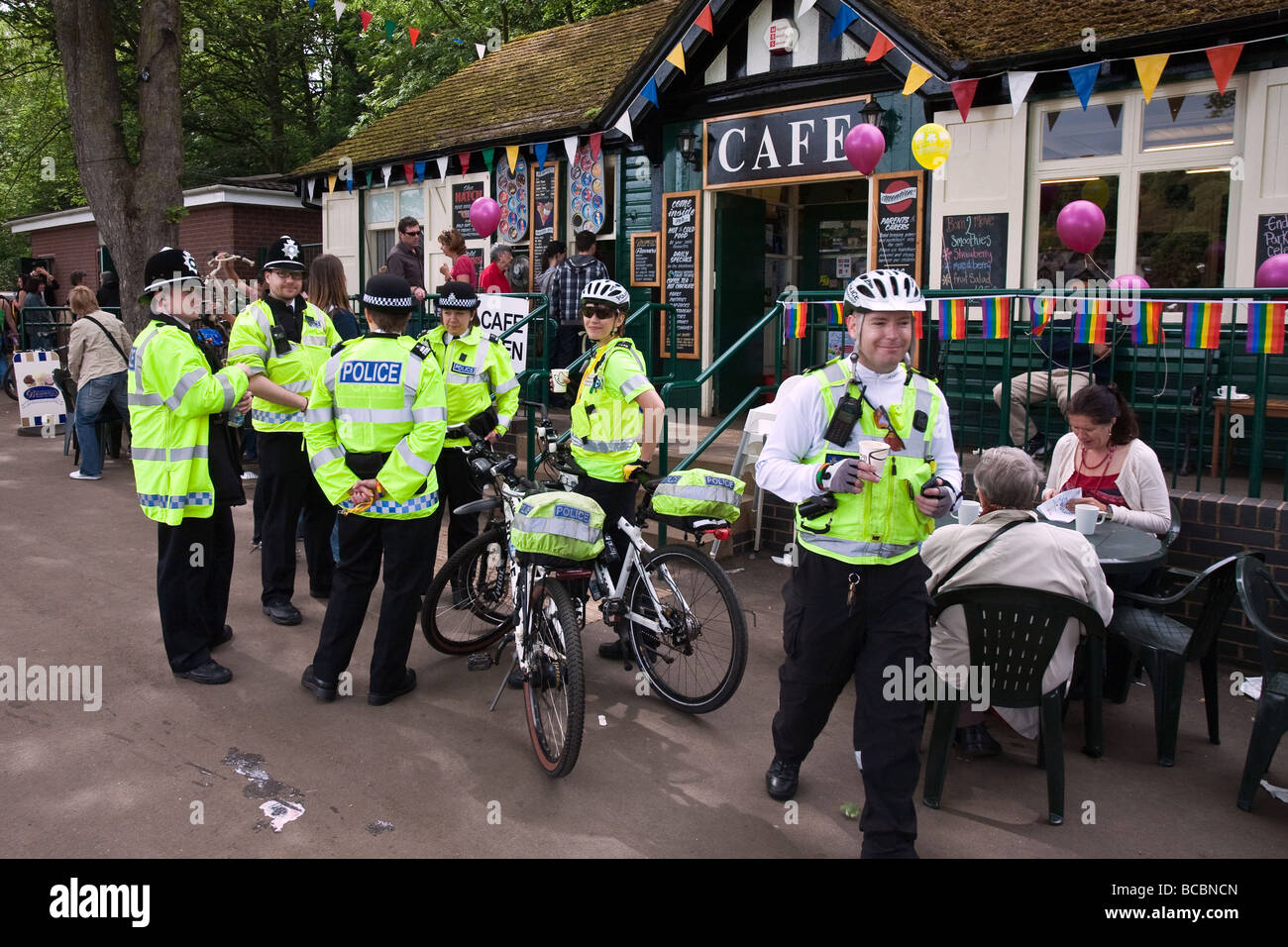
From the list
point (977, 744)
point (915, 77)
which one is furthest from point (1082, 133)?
point (977, 744)

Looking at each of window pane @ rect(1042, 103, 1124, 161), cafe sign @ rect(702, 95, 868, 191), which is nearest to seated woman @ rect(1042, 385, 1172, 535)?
window pane @ rect(1042, 103, 1124, 161)

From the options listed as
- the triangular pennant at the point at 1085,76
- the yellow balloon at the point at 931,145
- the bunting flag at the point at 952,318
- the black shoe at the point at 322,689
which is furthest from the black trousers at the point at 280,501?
the triangular pennant at the point at 1085,76

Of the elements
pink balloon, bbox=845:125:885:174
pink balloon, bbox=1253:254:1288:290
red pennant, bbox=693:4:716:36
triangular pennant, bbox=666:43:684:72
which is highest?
red pennant, bbox=693:4:716:36

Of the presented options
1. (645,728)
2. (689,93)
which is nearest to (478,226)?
(689,93)

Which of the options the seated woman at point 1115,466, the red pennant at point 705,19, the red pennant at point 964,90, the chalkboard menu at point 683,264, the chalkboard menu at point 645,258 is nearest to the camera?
the seated woman at point 1115,466

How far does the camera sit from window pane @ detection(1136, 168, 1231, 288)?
26.0 ft

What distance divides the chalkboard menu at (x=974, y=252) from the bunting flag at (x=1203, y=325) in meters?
3.17

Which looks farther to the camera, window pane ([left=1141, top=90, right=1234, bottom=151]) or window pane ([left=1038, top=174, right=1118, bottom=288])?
window pane ([left=1038, top=174, right=1118, bottom=288])

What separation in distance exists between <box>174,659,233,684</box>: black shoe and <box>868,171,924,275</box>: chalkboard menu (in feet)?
22.0

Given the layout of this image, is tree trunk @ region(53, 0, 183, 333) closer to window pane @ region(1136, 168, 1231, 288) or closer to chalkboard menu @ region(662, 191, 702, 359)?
chalkboard menu @ region(662, 191, 702, 359)

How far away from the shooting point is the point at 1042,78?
27.5 ft

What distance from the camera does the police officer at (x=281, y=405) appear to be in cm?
596

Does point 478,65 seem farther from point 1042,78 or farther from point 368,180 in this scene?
point 1042,78

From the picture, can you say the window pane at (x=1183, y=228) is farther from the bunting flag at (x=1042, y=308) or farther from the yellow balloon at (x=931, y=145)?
the bunting flag at (x=1042, y=308)
